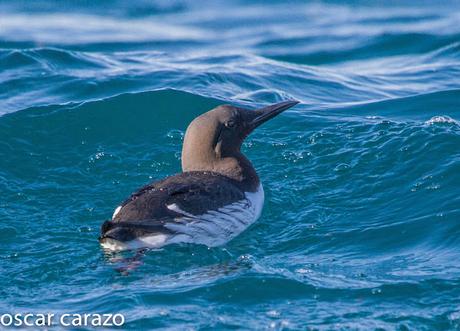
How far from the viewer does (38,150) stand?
34.4ft

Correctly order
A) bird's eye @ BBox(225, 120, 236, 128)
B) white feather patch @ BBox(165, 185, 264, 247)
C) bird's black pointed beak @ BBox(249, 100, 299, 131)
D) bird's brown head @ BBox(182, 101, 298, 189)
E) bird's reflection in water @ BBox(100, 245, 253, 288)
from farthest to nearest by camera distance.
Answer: bird's black pointed beak @ BBox(249, 100, 299, 131) → bird's eye @ BBox(225, 120, 236, 128) → bird's brown head @ BBox(182, 101, 298, 189) → white feather patch @ BBox(165, 185, 264, 247) → bird's reflection in water @ BBox(100, 245, 253, 288)

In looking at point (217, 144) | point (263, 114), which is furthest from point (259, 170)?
point (217, 144)

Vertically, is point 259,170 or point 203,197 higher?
point 203,197

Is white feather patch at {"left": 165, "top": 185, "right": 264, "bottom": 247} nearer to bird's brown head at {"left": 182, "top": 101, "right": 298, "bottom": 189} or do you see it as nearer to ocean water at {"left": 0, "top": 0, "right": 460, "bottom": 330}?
ocean water at {"left": 0, "top": 0, "right": 460, "bottom": 330}

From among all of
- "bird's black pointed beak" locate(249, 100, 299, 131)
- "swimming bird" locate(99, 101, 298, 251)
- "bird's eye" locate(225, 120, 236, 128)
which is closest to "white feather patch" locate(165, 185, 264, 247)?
"swimming bird" locate(99, 101, 298, 251)

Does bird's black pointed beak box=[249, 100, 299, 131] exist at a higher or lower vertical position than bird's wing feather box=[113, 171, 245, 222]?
higher

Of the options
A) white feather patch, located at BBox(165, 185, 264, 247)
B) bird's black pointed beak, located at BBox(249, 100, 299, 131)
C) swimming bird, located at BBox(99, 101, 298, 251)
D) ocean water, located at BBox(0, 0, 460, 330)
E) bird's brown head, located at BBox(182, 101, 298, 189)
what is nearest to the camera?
ocean water, located at BBox(0, 0, 460, 330)

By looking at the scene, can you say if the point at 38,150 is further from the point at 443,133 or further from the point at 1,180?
the point at 443,133

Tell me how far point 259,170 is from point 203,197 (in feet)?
6.99

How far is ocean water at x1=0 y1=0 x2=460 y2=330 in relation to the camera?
6871 mm

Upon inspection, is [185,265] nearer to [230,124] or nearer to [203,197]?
→ [203,197]

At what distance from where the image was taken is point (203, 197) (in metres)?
8.07

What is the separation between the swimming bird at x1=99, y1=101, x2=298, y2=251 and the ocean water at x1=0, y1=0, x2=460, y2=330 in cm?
14

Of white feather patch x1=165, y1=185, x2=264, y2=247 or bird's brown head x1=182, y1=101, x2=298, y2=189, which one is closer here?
white feather patch x1=165, y1=185, x2=264, y2=247
